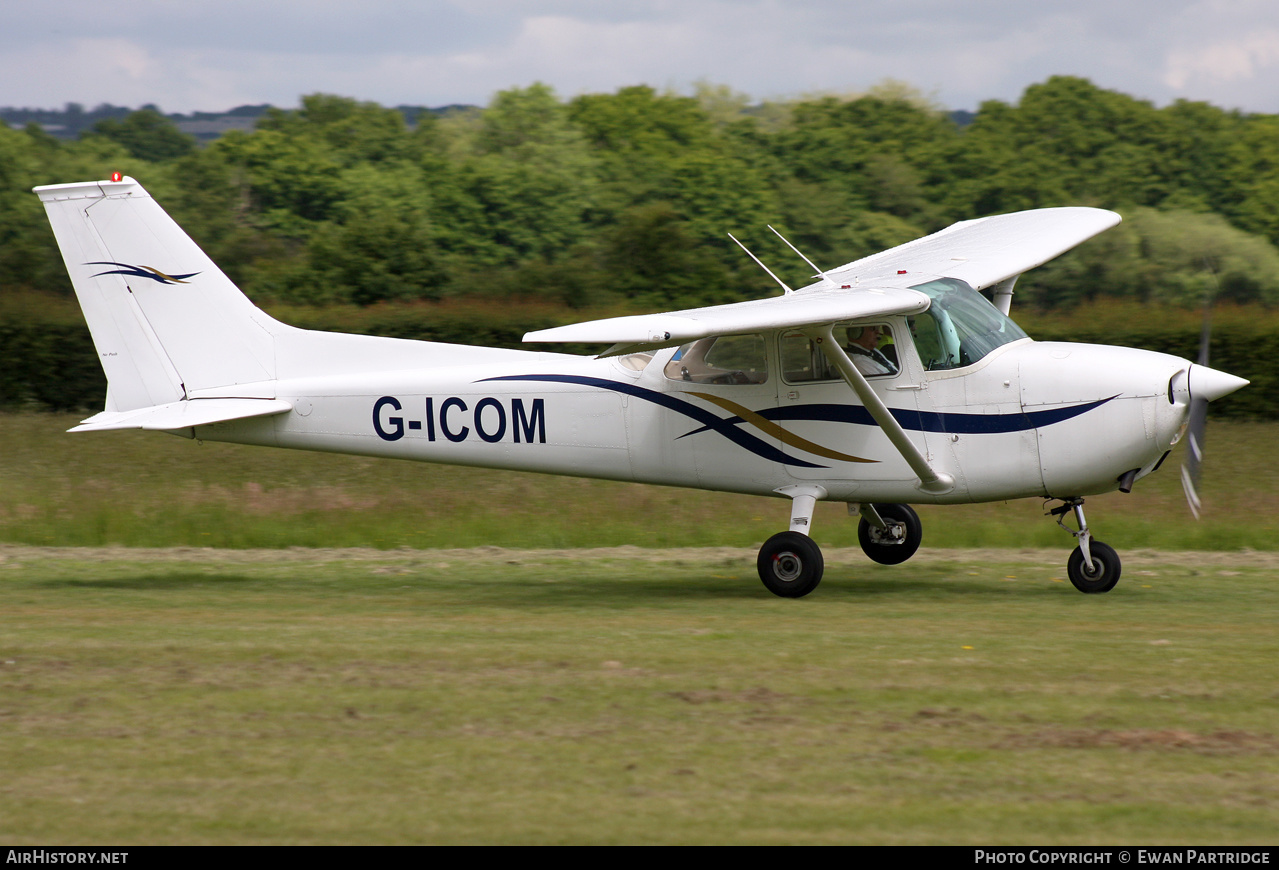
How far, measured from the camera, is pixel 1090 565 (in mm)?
10680

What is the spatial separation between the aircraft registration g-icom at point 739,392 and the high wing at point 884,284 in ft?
0.13

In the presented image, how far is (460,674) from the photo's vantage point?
797 cm

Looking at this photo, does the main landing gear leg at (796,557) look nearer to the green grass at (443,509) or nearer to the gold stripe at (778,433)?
the gold stripe at (778,433)

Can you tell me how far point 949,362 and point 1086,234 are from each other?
4.06 m

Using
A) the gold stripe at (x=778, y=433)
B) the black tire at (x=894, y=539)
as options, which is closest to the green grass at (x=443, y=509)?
the black tire at (x=894, y=539)

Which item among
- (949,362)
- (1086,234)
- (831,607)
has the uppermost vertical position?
(1086,234)

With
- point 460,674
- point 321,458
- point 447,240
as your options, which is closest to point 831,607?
point 460,674

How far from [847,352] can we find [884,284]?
2.22 feet

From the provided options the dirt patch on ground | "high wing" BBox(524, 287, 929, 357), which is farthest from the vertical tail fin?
the dirt patch on ground

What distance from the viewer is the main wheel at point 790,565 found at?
10.6m

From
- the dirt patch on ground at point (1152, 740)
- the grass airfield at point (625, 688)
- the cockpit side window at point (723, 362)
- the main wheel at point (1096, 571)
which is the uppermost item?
the cockpit side window at point (723, 362)

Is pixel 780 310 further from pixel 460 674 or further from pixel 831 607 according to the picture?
pixel 460 674

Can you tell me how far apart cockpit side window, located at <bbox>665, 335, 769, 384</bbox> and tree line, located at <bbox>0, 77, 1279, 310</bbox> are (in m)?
18.4

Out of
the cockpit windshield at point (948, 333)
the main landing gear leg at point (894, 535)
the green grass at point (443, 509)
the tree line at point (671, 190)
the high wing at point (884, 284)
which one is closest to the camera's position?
the high wing at point (884, 284)
